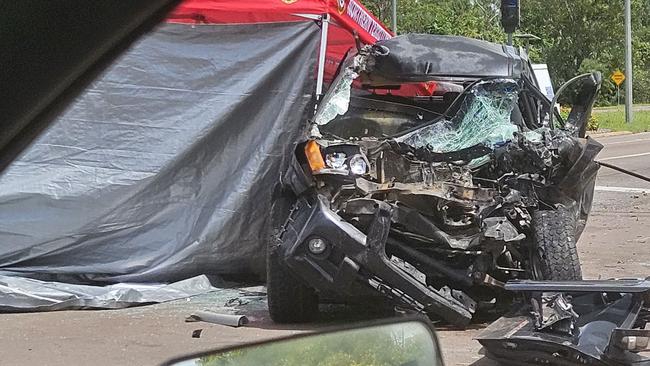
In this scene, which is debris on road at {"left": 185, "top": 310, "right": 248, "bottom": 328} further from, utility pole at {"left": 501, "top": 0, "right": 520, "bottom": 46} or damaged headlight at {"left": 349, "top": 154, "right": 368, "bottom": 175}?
utility pole at {"left": 501, "top": 0, "right": 520, "bottom": 46}

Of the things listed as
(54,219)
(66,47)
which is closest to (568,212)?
(54,219)

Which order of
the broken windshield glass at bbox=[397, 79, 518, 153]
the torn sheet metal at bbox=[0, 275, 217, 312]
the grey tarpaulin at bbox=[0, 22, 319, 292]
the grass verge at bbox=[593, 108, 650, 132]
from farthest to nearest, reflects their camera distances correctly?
the grass verge at bbox=[593, 108, 650, 132] < the grey tarpaulin at bbox=[0, 22, 319, 292] < the torn sheet metal at bbox=[0, 275, 217, 312] < the broken windshield glass at bbox=[397, 79, 518, 153]

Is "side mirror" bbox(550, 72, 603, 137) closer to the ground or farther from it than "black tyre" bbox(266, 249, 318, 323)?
farther from it

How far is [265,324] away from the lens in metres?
6.50

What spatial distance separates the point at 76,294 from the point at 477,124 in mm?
3331

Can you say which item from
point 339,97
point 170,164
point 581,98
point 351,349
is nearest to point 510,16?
point 581,98

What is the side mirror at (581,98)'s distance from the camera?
6.55 m

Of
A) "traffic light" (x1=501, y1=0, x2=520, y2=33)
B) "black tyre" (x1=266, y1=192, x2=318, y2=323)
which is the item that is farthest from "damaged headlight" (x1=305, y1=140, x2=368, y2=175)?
"traffic light" (x1=501, y1=0, x2=520, y2=33)

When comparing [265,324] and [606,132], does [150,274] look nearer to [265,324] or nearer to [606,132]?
[265,324]

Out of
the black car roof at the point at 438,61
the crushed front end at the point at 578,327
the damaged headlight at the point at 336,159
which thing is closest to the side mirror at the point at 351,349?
the crushed front end at the point at 578,327

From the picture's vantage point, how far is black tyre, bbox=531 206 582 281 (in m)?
5.98

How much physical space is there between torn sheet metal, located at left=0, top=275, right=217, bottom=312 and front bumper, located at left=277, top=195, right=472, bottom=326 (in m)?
1.89

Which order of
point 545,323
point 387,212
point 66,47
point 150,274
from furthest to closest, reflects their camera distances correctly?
point 150,274
point 387,212
point 545,323
point 66,47

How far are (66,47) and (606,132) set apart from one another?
3130 cm
